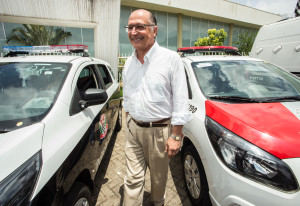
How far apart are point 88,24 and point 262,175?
5840 millimetres

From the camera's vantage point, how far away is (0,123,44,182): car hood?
92 centimetres

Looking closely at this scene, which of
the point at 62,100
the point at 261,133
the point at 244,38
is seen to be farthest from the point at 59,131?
the point at 244,38

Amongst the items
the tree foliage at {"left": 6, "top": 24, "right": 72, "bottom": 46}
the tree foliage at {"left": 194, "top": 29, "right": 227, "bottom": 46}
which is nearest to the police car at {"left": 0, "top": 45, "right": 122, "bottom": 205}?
the tree foliage at {"left": 6, "top": 24, "right": 72, "bottom": 46}

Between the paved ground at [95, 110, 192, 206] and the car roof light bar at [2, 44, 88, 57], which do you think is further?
the car roof light bar at [2, 44, 88, 57]

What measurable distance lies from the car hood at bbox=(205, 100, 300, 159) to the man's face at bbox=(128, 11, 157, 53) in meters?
0.85

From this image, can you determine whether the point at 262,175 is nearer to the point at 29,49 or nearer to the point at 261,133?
the point at 261,133

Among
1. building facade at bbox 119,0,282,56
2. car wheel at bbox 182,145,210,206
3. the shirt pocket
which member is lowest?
car wheel at bbox 182,145,210,206

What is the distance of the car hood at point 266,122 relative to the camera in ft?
3.90

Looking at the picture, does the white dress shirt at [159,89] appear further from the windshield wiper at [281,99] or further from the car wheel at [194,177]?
the windshield wiper at [281,99]

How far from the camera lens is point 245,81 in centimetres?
223

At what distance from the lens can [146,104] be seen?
59.6 inches

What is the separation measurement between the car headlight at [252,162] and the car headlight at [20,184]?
50.0 inches

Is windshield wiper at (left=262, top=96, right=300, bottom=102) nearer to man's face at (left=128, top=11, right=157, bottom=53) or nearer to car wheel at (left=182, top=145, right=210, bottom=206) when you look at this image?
car wheel at (left=182, top=145, right=210, bottom=206)

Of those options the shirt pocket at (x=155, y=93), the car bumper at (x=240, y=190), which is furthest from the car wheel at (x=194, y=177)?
the shirt pocket at (x=155, y=93)
